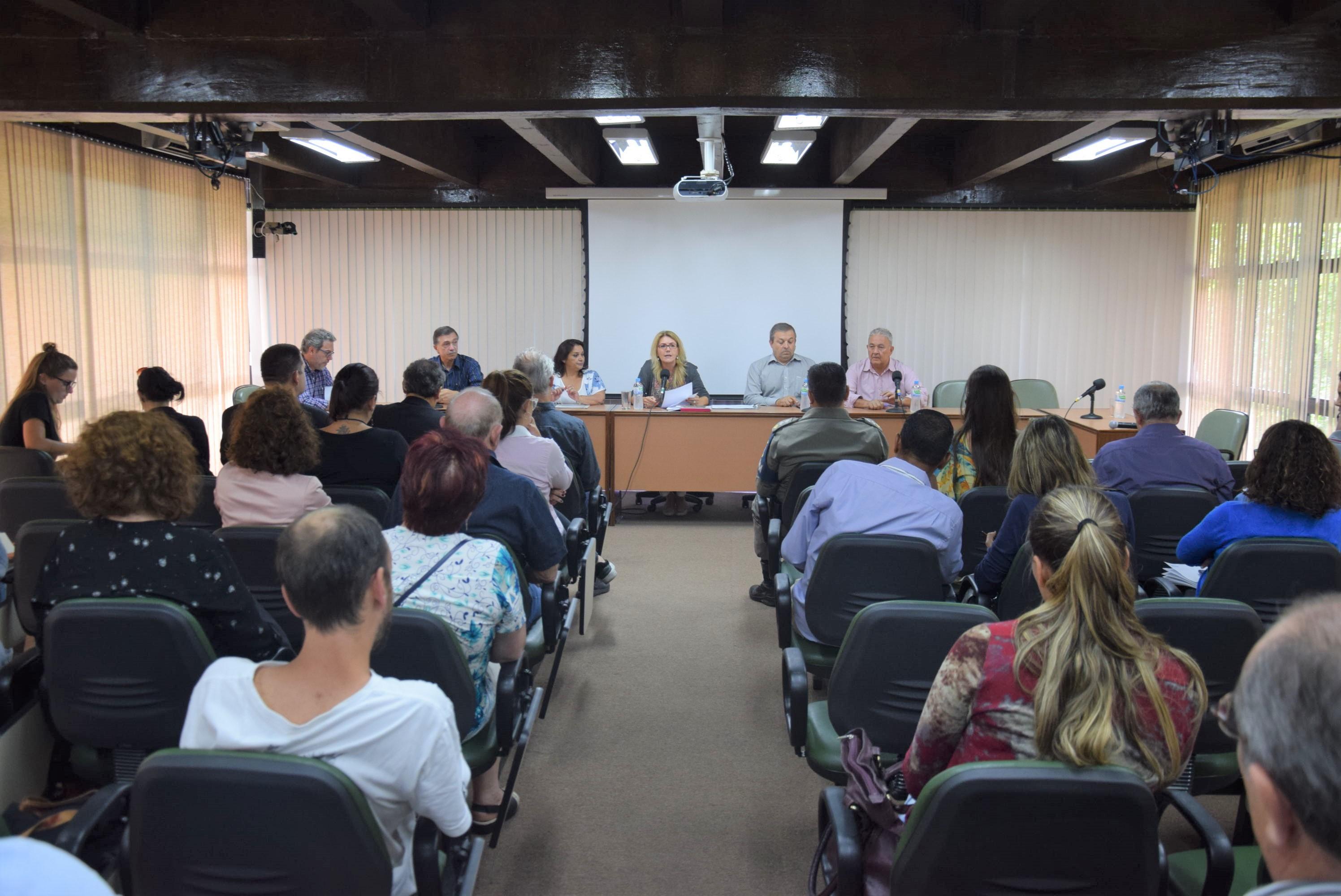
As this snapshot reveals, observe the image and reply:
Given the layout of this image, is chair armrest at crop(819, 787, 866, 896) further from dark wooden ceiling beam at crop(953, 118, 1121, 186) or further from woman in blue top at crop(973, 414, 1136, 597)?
dark wooden ceiling beam at crop(953, 118, 1121, 186)

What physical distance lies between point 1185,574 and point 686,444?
13.1 feet

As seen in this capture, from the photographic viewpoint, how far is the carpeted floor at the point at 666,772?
105 inches

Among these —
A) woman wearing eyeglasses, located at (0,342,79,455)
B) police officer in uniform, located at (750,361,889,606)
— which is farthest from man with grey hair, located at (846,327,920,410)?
woman wearing eyeglasses, located at (0,342,79,455)

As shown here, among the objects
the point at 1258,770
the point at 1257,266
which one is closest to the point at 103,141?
the point at 1258,770

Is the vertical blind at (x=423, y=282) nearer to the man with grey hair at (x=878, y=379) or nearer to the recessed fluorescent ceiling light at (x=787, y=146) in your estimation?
the recessed fluorescent ceiling light at (x=787, y=146)

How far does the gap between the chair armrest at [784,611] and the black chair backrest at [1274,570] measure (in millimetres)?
1268

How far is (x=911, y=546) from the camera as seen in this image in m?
2.89

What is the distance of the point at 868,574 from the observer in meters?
2.95

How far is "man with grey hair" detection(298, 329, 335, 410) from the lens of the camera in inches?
264

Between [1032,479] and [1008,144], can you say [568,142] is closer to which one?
[1008,144]

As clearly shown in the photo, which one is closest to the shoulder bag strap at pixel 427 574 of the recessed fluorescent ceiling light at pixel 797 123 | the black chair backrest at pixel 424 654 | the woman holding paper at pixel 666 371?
the black chair backrest at pixel 424 654

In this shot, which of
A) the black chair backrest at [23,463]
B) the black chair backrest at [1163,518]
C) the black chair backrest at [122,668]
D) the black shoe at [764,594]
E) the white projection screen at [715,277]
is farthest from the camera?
the white projection screen at [715,277]

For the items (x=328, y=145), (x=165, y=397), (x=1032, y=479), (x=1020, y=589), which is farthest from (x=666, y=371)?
(x=1020, y=589)

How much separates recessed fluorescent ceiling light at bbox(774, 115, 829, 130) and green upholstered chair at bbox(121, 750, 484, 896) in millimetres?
5045
